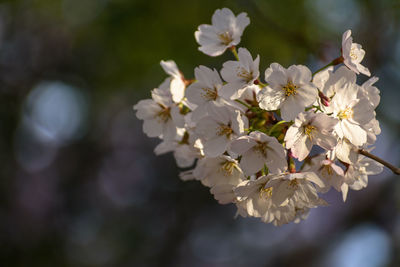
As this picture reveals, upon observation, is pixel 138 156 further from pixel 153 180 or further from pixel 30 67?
pixel 30 67

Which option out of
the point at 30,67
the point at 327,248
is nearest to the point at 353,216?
the point at 327,248

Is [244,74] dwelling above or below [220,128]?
above

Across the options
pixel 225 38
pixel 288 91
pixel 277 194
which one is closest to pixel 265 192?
pixel 277 194

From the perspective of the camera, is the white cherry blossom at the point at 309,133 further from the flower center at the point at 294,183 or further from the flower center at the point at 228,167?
the flower center at the point at 228,167

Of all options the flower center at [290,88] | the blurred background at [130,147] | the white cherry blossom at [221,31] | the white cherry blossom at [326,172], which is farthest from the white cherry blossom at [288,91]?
the blurred background at [130,147]

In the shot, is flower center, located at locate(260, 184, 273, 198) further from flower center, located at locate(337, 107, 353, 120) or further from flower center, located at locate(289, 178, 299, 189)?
flower center, located at locate(337, 107, 353, 120)

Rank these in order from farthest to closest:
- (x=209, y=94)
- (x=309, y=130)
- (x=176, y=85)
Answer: (x=176, y=85)
(x=209, y=94)
(x=309, y=130)

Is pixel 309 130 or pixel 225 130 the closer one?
pixel 309 130

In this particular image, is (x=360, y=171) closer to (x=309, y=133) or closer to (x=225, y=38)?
(x=309, y=133)
